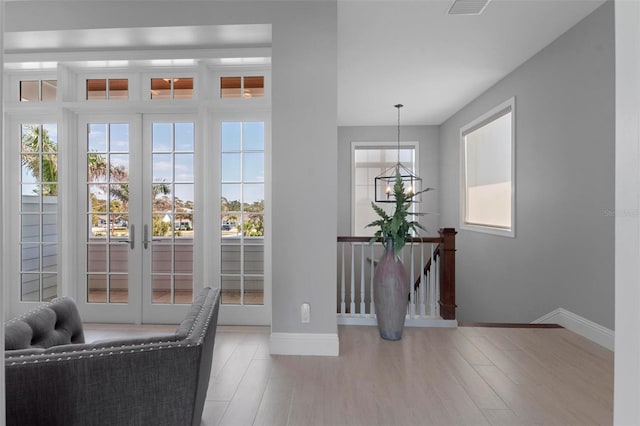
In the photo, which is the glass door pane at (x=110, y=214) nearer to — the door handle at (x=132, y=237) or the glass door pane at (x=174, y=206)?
the door handle at (x=132, y=237)

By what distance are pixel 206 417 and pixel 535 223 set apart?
3.75m

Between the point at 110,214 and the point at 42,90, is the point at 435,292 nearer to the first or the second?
the point at 110,214

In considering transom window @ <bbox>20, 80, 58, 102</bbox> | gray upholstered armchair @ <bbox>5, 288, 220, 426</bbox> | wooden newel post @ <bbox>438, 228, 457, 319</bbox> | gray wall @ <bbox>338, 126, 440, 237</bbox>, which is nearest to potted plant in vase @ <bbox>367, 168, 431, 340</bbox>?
wooden newel post @ <bbox>438, 228, 457, 319</bbox>

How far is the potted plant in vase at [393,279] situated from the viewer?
326cm

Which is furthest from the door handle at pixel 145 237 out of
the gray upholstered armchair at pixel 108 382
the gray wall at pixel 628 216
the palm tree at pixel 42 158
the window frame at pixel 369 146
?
the window frame at pixel 369 146

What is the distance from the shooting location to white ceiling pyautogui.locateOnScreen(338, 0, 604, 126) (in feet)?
10.4

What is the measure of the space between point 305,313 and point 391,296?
2.69 feet

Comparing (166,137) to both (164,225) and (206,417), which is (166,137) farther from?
(206,417)

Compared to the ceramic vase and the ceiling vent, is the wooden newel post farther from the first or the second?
the ceiling vent

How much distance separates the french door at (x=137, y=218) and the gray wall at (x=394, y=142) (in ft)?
13.2

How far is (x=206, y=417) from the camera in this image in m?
2.07

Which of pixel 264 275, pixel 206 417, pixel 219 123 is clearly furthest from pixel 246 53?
pixel 206 417

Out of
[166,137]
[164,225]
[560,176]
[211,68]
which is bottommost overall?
[164,225]

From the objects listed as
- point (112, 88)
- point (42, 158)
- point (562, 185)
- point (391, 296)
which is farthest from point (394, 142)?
point (42, 158)
